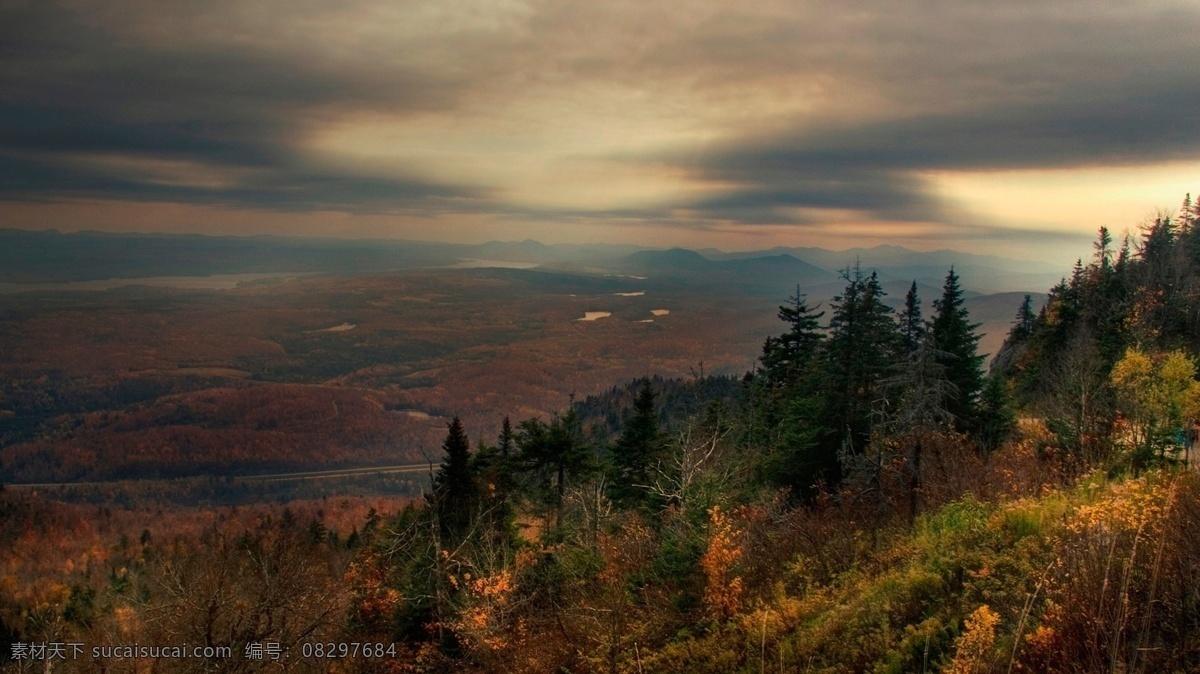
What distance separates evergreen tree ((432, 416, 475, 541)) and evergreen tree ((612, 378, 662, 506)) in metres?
8.16

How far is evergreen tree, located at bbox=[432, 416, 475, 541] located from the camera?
25.2 metres

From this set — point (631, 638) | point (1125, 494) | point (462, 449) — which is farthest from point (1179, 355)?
point (462, 449)

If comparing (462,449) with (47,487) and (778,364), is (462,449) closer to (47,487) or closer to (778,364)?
(778,364)

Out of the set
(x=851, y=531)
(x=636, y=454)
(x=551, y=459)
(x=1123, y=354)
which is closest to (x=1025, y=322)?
(x=1123, y=354)

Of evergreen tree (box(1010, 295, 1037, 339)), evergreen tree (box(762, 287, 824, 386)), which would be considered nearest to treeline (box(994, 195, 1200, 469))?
evergreen tree (box(1010, 295, 1037, 339))

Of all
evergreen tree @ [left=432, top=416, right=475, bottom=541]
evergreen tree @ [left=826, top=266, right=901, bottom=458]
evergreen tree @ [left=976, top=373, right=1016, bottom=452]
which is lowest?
evergreen tree @ [left=432, top=416, right=475, bottom=541]

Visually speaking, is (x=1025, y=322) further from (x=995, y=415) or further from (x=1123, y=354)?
(x=995, y=415)

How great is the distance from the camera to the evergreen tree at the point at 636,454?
30641mm

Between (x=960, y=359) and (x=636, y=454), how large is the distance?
55.1 feet

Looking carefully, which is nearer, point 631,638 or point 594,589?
point 631,638

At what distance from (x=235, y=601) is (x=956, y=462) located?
60.3 feet

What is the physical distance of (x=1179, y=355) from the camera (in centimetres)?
2416

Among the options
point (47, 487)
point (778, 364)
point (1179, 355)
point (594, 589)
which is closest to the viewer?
point (594, 589)

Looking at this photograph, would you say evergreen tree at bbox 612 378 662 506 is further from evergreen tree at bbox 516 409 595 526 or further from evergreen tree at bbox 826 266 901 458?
evergreen tree at bbox 826 266 901 458
